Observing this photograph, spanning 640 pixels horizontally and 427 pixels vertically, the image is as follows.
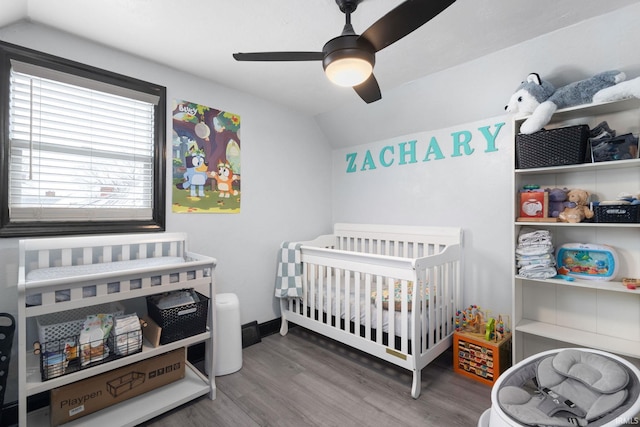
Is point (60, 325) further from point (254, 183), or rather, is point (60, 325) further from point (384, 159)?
point (384, 159)

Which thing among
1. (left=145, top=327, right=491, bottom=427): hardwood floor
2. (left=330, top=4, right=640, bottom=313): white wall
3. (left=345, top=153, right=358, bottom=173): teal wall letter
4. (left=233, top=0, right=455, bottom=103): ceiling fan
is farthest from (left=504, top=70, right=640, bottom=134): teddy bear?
(left=145, top=327, right=491, bottom=427): hardwood floor

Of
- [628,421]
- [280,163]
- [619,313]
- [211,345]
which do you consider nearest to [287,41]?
[280,163]

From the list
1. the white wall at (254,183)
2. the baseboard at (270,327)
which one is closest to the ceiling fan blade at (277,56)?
the white wall at (254,183)

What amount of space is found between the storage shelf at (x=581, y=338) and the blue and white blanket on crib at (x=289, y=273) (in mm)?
1661

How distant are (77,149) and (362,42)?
6.00 ft

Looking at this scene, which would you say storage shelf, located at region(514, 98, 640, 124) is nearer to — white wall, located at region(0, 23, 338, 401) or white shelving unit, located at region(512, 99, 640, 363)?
white shelving unit, located at region(512, 99, 640, 363)

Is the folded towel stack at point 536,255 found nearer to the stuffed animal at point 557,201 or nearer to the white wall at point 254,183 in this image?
the stuffed animal at point 557,201

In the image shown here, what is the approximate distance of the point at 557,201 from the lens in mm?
1913

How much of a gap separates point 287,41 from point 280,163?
50.0 inches

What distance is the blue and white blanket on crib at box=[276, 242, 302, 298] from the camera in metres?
2.67

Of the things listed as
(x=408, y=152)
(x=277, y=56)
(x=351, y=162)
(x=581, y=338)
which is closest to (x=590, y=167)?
(x=581, y=338)

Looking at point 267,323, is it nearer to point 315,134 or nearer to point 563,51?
point 315,134

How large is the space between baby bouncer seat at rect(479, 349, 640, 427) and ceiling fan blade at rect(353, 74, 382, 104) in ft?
5.24

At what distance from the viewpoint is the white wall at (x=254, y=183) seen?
207 cm
